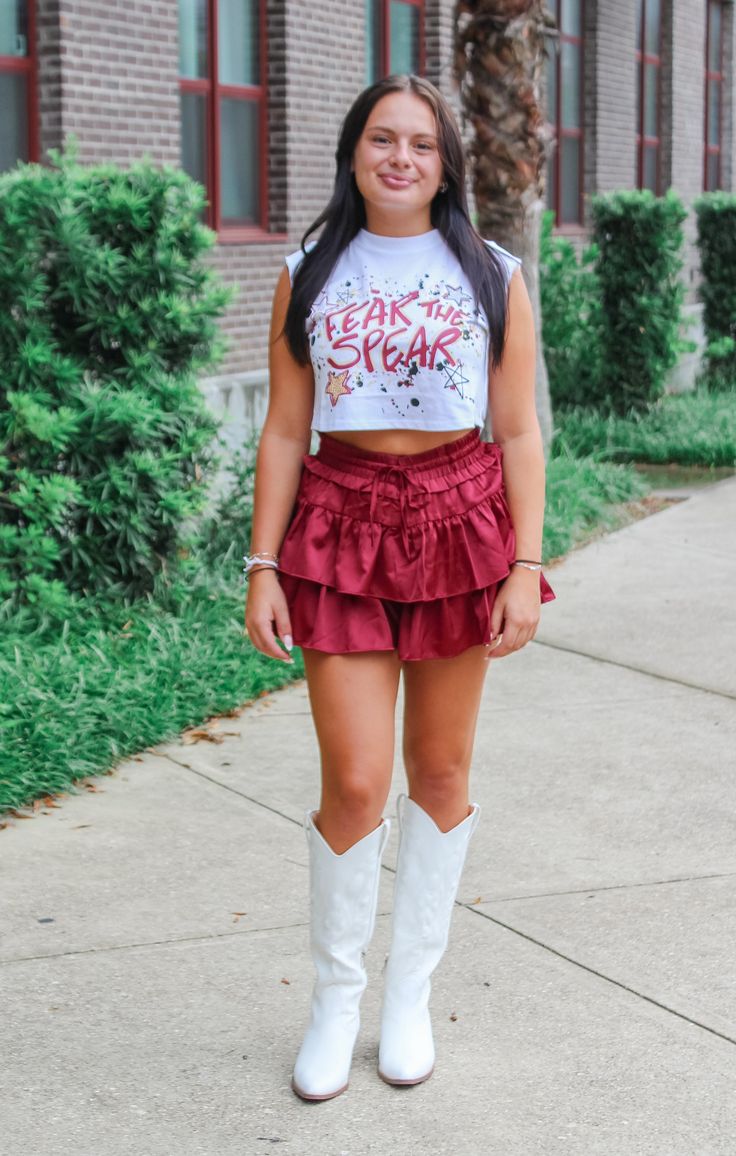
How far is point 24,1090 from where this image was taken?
10.8ft

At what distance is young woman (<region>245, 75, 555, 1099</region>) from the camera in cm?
312

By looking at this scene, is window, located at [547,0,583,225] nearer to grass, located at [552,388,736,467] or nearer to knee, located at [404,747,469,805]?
grass, located at [552,388,736,467]

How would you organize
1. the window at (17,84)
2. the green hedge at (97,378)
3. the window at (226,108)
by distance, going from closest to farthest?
the green hedge at (97,378)
the window at (17,84)
the window at (226,108)

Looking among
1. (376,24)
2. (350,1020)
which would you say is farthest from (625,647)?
(376,24)

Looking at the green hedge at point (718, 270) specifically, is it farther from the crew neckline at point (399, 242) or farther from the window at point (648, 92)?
the crew neckline at point (399, 242)

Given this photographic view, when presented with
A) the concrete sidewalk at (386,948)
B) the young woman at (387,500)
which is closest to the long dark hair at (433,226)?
the young woman at (387,500)

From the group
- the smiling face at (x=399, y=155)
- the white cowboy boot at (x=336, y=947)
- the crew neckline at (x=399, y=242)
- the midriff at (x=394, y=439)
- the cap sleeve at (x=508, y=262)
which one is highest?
the smiling face at (x=399, y=155)


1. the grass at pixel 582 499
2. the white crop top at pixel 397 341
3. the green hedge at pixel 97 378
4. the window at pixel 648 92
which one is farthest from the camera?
the window at pixel 648 92

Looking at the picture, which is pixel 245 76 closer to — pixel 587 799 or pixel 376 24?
pixel 376 24

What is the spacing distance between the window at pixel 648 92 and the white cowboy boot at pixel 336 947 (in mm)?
17057

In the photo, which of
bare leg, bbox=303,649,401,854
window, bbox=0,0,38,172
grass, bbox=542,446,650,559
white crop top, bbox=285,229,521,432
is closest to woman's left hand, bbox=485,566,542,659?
bare leg, bbox=303,649,401,854

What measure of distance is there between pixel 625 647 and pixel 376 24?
778 centimetres

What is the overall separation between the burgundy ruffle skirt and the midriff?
0.04 ft

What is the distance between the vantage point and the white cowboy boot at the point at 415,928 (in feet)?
11.0
